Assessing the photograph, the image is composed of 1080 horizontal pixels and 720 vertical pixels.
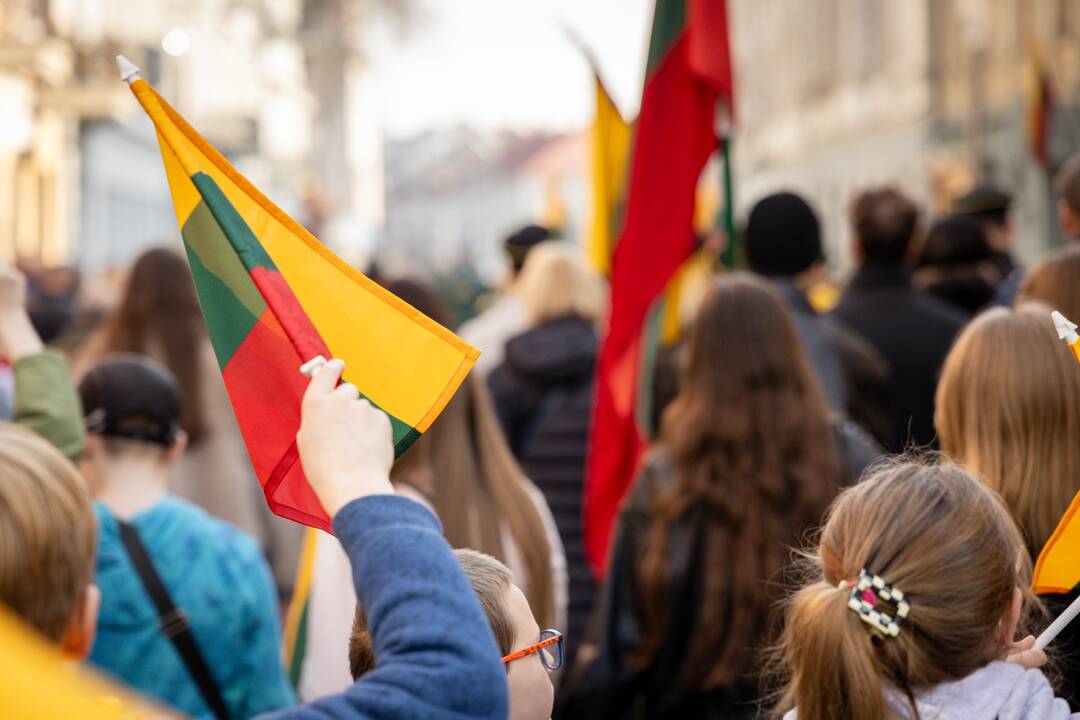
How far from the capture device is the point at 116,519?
3711mm

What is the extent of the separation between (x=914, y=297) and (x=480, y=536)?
2.83m

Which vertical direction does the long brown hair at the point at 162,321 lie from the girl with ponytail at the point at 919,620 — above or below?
above

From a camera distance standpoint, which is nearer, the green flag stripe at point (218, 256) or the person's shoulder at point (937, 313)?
the green flag stripe at point (218, 256)

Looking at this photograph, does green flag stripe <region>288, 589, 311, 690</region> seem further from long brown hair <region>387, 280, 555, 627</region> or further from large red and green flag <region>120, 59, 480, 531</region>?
large red and green flag <region>120, 59, 480, 531</region>

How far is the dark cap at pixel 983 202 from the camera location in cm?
768

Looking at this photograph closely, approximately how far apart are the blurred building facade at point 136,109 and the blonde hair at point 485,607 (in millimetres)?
1710

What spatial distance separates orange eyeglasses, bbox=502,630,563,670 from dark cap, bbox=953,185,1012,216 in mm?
5785

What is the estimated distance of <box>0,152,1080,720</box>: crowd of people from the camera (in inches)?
81.5

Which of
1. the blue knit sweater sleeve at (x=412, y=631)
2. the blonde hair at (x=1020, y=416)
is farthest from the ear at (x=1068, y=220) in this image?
the blue knit sweater sleeve at (x=412, y=631)

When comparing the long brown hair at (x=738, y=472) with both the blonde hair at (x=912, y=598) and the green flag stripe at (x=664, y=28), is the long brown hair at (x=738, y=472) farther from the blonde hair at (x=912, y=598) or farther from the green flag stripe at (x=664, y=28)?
the green flag stripe at (x=664, y=28)

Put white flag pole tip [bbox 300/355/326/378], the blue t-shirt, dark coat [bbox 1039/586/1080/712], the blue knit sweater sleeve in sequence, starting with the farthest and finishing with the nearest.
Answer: the blue t-shirt, dark coat [bbox 1039/586/1080/712], white flag pole tip [bbox 300/355/326/378], the blue knit sweater sleeve

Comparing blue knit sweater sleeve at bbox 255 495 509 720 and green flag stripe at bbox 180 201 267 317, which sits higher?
green flag stripe at bbox 180 201 267 317

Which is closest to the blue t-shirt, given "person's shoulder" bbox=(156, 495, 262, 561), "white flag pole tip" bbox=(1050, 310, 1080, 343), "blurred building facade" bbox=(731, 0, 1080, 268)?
"person's shoulder" bbox=(156, 495, 262, 561)

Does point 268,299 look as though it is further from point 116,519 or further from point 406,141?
point 406,141
